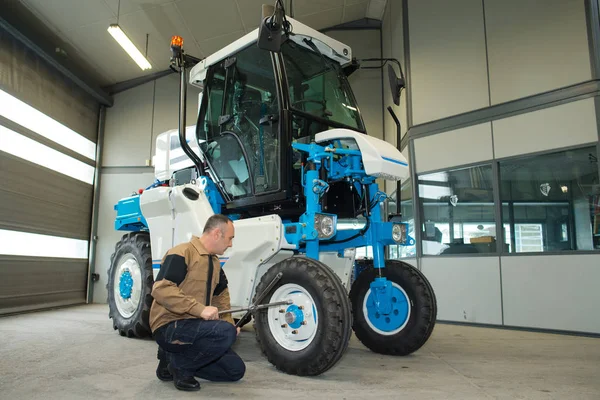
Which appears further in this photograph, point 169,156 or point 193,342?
point 169,156

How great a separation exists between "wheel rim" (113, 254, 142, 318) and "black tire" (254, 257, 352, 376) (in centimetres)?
221

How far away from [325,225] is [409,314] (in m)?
1.18

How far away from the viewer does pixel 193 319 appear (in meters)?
2.77

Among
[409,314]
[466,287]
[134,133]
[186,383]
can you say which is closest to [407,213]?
[466,287]

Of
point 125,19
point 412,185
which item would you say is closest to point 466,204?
point 412,185

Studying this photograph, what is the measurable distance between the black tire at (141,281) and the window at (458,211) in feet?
14.4

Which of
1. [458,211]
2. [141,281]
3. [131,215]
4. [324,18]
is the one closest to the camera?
[141,281]

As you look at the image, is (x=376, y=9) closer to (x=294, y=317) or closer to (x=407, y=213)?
(x=407, y=213)

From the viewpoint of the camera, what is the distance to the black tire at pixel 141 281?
182 inches

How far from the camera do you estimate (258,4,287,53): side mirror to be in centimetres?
291

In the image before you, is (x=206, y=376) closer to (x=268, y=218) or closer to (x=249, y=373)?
(x=249, y=373)

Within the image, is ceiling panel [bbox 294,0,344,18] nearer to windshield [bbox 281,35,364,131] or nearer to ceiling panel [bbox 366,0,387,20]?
ceiling panel [bbox 366,0,387,20]

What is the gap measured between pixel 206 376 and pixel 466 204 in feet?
16.7

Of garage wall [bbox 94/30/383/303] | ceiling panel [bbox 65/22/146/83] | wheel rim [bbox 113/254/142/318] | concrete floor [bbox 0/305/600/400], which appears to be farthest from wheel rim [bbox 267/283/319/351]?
garage wall [bbox 94/30/383/303]
